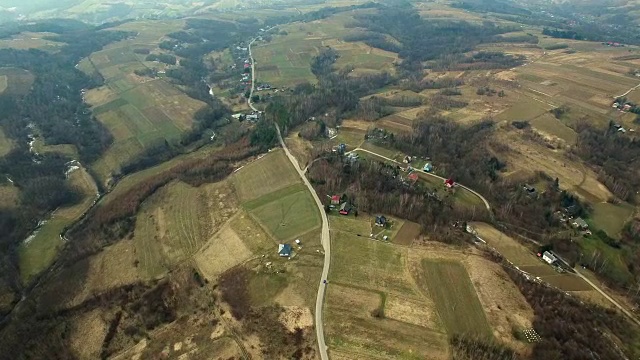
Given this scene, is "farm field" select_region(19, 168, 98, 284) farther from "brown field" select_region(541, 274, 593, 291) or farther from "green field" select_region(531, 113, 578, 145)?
"green field" select_region(531, 113, 578, 145)

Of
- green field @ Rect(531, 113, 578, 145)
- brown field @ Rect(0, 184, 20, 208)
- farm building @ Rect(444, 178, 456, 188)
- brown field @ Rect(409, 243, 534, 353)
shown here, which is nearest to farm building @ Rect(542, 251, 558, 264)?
brown field @ Rect(409, 243, 534, 353)

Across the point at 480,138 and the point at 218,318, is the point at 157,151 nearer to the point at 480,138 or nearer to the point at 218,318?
the point at 218,318

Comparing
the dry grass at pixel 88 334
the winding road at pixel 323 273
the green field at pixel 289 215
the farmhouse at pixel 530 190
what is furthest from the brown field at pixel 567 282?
the dry grass at pixel 88 334

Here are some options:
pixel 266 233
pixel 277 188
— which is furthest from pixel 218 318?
pixel 277 188

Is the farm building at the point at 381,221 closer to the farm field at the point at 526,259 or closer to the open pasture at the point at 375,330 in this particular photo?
the open pasture at the point at 375,330

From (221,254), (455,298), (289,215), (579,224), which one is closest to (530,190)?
(579,224)

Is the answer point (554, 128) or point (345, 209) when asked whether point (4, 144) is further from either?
point (554, 128)
